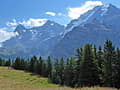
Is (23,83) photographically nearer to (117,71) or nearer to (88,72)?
(88,72)

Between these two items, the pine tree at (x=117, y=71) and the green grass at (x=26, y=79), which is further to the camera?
the green grass at (x=26, y=79)

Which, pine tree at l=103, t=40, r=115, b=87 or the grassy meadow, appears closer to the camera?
the grassy meadow

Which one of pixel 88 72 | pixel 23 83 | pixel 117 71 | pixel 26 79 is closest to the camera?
pixel 23 83

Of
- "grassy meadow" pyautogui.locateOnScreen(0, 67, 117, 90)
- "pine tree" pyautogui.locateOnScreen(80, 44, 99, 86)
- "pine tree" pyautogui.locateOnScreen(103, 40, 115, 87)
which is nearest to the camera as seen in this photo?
"grassy meadow" pyautogui.locateOnScreen(0, 67, 117, 90)

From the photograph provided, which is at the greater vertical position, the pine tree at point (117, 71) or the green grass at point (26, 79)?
the pine tree at point (117, 71)

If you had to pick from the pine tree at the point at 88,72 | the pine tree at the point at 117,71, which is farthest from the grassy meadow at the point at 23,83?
the pine tree at the point at 117,71

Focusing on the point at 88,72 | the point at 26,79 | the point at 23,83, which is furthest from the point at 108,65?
the point at 26,79

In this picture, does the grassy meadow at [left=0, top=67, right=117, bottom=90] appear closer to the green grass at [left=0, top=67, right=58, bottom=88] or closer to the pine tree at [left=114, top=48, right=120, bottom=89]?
the green grass at [left=0, top=67, right=58, bottom=88]

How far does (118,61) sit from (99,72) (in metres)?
5.37

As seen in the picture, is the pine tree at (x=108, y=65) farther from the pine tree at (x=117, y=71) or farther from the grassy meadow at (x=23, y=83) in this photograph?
the grassy meadow at (x=23, y=83)

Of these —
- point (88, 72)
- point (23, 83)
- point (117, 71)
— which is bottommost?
point (23, 83)

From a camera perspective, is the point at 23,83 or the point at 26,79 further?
the point at 26,79

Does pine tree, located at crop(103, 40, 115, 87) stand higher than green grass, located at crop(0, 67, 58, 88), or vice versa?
pine tree, located at crop(103, 40, 115, 87)

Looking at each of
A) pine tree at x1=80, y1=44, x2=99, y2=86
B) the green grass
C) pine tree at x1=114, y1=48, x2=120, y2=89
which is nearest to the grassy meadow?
the green grass
